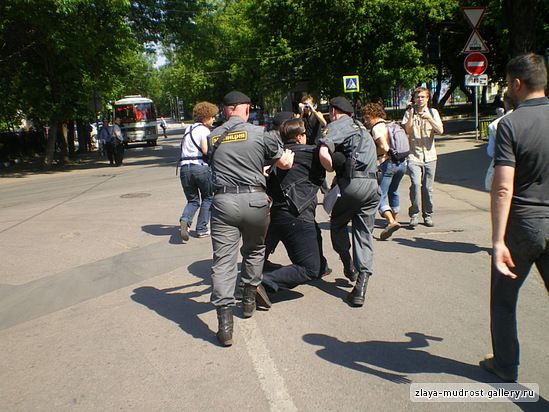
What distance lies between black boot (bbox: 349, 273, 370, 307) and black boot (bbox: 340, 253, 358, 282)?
0.39 m

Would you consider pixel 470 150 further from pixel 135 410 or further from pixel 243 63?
pixel 243 63

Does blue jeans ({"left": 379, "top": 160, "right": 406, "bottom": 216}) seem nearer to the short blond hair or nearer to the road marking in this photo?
the short blond hair

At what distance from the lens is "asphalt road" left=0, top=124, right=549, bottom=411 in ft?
11.3

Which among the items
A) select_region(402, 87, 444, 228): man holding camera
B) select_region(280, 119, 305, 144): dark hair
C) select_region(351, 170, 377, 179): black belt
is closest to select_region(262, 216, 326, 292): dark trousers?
select_region(351, 170, 377, 179): black belt

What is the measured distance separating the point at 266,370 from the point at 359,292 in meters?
1.47

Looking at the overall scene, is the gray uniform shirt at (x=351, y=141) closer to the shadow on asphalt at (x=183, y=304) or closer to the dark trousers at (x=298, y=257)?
the dark trousers at (x=298, y=257)

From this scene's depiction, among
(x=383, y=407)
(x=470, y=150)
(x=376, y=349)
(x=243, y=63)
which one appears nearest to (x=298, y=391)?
(x=383, y=407)

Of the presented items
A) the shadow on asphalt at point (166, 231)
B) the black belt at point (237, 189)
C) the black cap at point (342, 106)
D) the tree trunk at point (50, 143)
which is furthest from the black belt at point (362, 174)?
the tree trunk at point (50, 143)

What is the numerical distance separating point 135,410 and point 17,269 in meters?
4.22

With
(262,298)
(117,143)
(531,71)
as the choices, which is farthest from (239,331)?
(117,143)

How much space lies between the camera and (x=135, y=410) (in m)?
3.27

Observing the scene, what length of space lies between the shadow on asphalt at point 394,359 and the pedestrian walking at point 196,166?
3875 mm

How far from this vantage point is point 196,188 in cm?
784

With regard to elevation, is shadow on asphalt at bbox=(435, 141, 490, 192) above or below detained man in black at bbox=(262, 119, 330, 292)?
below
